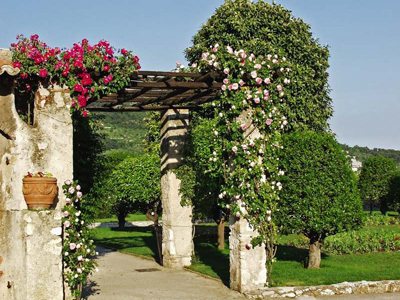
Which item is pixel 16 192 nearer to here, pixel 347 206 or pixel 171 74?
pixel 171 74

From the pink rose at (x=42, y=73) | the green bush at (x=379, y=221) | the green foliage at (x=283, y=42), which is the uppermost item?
the green foliage at (x=283, y=42)

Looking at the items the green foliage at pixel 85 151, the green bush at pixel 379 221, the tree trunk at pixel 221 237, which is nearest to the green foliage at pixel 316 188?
the green foliage at pixel 85 151

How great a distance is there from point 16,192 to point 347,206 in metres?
8.16

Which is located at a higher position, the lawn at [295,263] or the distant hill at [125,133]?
the distant hill at [125,133]

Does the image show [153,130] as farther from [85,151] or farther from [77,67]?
[77,67]

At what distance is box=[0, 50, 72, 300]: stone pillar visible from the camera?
8008 mm

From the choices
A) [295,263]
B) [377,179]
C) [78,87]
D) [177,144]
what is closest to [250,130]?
[78,87]

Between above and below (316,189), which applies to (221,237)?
below

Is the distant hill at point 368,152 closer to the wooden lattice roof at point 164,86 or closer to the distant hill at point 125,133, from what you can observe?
the distant hill at point 125,133

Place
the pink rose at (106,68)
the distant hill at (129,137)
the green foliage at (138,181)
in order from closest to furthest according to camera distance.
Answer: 1. the pink rose at (106,68)
2. the green foliage at (138,181)
3. the distant hill at (129,137)

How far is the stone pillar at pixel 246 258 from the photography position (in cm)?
1028

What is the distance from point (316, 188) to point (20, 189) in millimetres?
7405

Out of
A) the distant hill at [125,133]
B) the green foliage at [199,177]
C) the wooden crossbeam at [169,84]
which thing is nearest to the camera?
the wooden crossbeam at [169,84]

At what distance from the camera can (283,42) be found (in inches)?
933
